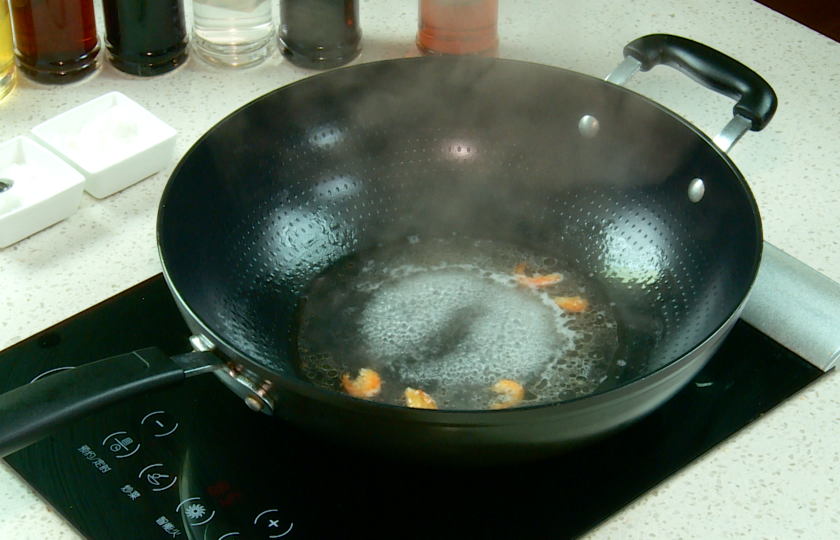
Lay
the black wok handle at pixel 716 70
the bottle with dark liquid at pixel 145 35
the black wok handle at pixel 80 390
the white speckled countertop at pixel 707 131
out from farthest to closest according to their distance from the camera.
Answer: the bottle with dark liquid at pixel 145 35, the black wok handle at pixel 716 70, the white speckled countertop at pixel 707 131, the black wok handle at pixel 80 390

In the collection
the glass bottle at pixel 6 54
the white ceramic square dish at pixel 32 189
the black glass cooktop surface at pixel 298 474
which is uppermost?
the glass bottle at pixel 6 54

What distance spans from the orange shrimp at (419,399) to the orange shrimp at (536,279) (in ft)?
0.63

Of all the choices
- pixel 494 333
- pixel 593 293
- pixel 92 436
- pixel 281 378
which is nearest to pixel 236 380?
pixel 281 378

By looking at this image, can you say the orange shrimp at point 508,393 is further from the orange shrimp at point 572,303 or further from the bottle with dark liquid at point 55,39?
the bottle with dark liquid at point 55,39

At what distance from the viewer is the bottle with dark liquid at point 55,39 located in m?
0.96

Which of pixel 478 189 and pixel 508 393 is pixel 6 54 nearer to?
pixel 478 189

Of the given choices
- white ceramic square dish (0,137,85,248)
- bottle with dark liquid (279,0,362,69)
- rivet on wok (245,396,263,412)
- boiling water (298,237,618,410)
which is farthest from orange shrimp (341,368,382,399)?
bottle with dark liquid (279,0,362,69)

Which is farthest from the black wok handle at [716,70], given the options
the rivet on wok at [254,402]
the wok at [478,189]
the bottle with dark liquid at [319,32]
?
the rivet on wok at [254,402]

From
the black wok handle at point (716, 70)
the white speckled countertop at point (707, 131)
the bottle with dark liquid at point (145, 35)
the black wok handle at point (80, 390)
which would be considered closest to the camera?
the black wok handle at point (80, 390)

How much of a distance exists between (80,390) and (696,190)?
579 mm

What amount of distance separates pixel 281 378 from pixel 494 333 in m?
0.30

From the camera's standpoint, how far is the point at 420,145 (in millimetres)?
974

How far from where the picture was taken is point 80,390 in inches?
21.7

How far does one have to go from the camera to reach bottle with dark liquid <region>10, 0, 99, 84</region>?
962mm
